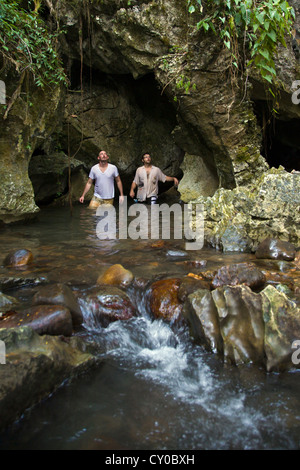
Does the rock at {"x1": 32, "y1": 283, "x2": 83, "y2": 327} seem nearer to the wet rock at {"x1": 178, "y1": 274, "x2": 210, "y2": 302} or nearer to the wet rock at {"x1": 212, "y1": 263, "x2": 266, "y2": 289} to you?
the wet rock at {"x1": 178, "y1": 274, "x2": 210, "y2": 302}

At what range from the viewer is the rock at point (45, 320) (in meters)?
2.61

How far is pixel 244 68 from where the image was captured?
6906mm

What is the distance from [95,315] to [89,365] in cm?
73

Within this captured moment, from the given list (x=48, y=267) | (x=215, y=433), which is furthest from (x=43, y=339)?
(x=48, y=267)

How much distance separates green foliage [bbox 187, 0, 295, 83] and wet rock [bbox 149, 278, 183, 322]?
476 cm

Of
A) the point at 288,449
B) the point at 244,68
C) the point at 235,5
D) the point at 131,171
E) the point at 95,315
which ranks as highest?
the point at 235,5

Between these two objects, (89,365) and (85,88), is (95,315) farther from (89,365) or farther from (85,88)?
(85,88)

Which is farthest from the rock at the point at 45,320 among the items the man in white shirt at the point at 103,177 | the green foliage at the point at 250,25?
the green foliage at the point at 250,25

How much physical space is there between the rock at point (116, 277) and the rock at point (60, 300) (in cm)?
69

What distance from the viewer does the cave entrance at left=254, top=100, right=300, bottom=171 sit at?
9312mm

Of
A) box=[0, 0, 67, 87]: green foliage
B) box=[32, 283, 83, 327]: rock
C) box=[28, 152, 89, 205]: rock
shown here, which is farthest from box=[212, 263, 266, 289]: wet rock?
box=[28, 152, 89, 205]: rock

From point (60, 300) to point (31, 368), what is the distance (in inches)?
38.7

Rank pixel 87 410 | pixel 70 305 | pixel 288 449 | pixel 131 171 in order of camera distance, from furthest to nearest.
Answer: pixel 131 171
pixel 70 305
pixel 87 410
pixel 288 449

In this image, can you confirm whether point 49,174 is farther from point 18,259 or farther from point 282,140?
point 282,140
